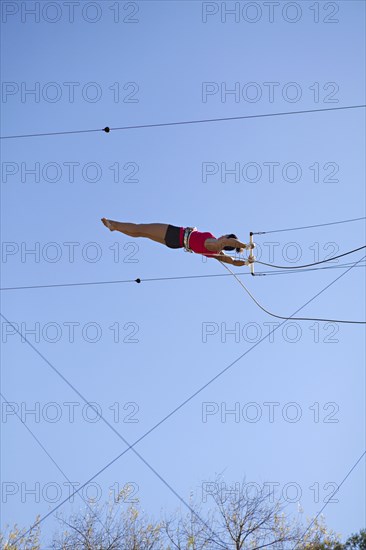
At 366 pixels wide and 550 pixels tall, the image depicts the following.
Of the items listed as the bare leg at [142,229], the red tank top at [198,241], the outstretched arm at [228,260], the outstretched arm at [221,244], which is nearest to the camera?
the outstretched arm at [221,244]

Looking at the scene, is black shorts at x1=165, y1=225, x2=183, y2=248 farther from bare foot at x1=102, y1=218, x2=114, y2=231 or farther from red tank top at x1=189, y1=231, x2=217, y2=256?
bare foot at x1=102, y1=218, x2=114, y2=231

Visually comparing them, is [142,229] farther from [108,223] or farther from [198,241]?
[198,241]

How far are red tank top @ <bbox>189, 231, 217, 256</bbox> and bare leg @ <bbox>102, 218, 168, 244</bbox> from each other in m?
0.34

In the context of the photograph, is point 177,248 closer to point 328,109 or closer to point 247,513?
point 328,109

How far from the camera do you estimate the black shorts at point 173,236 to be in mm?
11781

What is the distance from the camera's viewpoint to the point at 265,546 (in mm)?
21938

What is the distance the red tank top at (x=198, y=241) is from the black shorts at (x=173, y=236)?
0.14 m

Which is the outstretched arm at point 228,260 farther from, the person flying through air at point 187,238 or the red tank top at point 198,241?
the red tank top at point 198,241

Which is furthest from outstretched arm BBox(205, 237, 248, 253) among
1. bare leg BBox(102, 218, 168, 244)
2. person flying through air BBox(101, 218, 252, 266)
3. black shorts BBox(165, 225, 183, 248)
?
bare leg BBox(102, 218, 168, 244)

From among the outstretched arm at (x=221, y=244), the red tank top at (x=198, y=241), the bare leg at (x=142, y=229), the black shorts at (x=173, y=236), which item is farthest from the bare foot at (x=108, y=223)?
the outstretched arm at (x=221, y=244)

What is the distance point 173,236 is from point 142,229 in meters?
0.41

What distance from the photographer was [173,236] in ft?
38.7

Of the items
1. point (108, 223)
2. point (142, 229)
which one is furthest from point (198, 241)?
point (108, 223)

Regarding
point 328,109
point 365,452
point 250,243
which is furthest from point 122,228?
point 365,452
